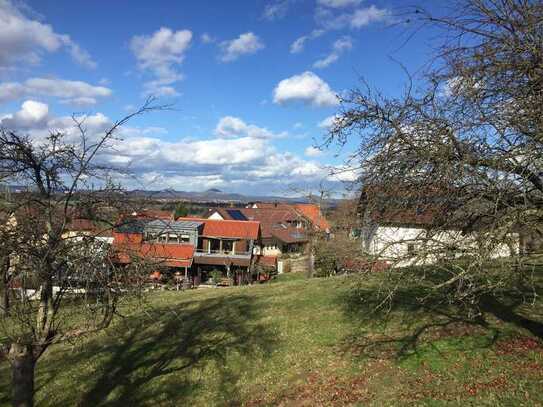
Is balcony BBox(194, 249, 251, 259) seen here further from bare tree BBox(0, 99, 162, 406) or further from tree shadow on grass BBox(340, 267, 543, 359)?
bare tree BBox(0, 99, 162, 406)

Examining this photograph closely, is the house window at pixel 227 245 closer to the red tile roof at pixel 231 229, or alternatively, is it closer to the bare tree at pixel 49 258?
the red tile roof at pixel 231 229

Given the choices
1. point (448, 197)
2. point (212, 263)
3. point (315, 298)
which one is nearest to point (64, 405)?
point (315, 298)

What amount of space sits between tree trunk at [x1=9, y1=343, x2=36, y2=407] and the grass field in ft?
8.44

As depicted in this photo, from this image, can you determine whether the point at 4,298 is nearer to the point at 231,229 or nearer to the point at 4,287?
the point at 4,287

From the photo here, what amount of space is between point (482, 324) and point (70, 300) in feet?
34.5

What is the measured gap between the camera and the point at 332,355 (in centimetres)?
1262

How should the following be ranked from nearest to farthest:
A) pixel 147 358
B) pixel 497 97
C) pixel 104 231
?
pixel 497 97 < pixel 104 231 < pixel 147 358

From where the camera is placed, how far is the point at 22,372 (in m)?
9.34

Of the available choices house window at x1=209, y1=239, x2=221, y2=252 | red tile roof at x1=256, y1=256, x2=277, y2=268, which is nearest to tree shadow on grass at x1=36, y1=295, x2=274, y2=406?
red tile roof at x1=256, y1=256, x2=277, y2=268

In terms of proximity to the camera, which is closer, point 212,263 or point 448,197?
point 448,197

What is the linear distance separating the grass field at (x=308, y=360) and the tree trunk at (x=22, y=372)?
8.44 feet

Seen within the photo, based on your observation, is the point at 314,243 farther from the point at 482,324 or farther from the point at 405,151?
the point at 405,151

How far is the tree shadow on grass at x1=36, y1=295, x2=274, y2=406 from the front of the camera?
41.0 ft

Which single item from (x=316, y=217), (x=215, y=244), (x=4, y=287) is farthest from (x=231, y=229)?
(x=4, y=287)
